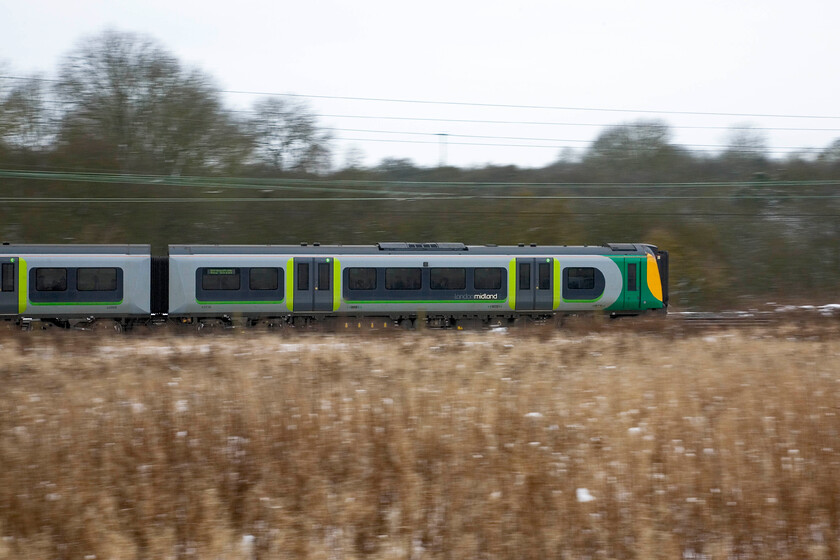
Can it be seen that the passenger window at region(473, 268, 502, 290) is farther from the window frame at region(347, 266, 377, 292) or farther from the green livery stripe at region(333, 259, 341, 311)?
the green livery stripe at region(333, 259, 341, 311)

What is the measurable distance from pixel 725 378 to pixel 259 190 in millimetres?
29770

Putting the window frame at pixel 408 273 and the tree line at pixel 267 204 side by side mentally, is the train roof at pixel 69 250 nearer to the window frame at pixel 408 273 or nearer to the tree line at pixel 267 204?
the window frame at pixel 408 273

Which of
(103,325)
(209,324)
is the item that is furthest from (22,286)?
(209,324)

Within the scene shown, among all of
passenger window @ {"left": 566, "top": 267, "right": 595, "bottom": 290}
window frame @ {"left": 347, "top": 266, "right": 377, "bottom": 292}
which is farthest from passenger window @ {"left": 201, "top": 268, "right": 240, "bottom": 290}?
passenger window @ {"left": 566, "top": 267, "right": 595, "bottom": 290}

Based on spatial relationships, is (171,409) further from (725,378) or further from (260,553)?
(725,378)

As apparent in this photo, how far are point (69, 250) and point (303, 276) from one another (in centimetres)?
622

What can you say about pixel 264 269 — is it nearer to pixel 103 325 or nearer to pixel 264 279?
pixel 264 279

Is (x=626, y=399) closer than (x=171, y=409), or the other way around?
(x=171, y=409)

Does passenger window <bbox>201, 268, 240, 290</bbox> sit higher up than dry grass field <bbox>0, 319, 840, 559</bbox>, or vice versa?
passenger window <bbox>201, 268, 240, 290</bbox>

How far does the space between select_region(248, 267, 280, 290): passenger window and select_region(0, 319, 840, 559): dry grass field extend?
7.16 metres

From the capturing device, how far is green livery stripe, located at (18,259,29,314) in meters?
19.8

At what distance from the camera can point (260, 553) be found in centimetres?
832

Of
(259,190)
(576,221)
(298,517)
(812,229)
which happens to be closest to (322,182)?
(259,190)

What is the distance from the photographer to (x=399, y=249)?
22.2 meters
